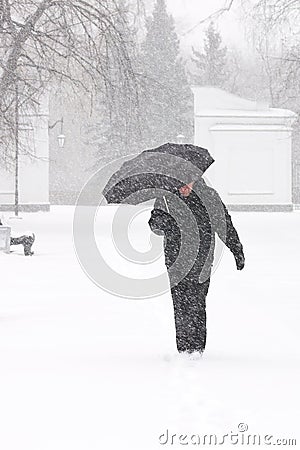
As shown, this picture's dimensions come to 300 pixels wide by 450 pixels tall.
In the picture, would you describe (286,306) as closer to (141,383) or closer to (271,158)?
(141,383)

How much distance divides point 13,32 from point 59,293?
6.96m

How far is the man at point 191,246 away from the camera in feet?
23.5

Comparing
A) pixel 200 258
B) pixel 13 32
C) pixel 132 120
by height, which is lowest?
pixel 200 258

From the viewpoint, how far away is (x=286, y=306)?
1052cm

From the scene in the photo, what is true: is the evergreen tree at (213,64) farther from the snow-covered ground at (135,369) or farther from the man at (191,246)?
the man at (191,246)

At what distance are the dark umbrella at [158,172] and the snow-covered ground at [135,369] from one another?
1.34m

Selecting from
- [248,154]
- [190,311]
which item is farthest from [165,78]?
[190,311]

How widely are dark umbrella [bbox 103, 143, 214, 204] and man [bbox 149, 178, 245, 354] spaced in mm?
95

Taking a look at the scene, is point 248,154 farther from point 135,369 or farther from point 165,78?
point 135,369

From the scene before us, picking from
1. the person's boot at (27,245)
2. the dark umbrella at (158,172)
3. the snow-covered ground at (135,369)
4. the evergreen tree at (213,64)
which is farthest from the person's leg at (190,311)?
the evergreen tree at (213,64)

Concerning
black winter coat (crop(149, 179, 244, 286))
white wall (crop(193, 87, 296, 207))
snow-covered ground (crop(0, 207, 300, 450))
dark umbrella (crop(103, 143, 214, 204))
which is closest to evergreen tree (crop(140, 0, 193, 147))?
white wall (crop(193, 87, 296, 207))

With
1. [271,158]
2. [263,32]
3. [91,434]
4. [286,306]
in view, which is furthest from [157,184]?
[271,158]

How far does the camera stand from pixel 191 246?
23.8 ft

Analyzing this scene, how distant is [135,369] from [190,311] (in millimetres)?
716
